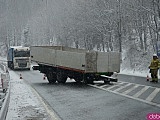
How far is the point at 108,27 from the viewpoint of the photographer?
48344 millimetres

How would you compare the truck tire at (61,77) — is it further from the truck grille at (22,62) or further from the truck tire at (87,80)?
the truck grille at (22,62)

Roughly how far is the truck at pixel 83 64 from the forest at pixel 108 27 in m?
14.4

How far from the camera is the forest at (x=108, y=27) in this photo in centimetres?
4038

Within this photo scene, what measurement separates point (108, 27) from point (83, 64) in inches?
1199

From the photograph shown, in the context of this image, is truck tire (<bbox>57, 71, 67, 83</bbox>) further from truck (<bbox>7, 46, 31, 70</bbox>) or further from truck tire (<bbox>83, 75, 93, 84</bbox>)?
truck (<bbox>7, 46, 31, 70</bbox>)

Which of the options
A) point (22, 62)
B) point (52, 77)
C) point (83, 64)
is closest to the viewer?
point (83, 64)

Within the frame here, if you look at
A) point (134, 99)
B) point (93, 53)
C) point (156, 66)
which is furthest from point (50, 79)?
point (134, 99)

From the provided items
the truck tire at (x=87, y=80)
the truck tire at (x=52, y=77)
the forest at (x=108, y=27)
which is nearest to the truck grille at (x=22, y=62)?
the forest at (x=108, y=27)

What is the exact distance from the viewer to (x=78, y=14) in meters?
58.2

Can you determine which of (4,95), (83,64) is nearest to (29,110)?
(4,95)

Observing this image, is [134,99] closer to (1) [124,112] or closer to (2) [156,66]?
(1) [124,112]

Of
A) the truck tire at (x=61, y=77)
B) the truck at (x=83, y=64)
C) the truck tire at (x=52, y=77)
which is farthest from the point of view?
the truck tire at (x=52, y=77)

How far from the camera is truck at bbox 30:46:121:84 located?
736 inches

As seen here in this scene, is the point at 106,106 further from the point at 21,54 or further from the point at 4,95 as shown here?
the point at 21,54
